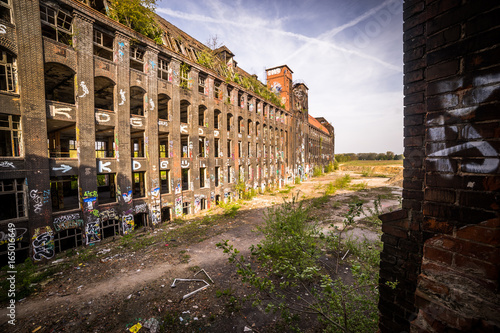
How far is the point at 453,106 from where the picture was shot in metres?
1.24

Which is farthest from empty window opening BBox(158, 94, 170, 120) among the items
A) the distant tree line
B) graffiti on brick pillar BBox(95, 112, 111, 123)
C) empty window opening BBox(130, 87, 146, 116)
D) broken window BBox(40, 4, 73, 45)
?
the distant tree line

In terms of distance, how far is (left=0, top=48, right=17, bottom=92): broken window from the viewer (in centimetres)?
716

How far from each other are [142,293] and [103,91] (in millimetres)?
12424

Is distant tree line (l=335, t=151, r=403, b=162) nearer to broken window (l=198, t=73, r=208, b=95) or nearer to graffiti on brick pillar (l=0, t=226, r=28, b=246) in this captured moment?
broken window (l=198, t=73, r=208, b=95)

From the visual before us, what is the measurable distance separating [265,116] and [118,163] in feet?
55.7

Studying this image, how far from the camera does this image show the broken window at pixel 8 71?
716cm

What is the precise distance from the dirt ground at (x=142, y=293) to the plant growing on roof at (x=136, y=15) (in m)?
12.1

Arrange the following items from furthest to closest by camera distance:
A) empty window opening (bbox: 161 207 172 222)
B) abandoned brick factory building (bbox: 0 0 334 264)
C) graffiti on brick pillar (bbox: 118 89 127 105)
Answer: empty window opening (bbox: 161 207 172 222) → graffiti on brick pillar (bbox: 118 89 127 105) → abandoned brick factory building (bbox: 0 0 334 264)

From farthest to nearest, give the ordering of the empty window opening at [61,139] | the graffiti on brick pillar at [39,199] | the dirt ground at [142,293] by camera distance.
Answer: the empty window opening at [61,139]
the graffiti on brick pillar at [39,199]
the dirt ground at [142,293]

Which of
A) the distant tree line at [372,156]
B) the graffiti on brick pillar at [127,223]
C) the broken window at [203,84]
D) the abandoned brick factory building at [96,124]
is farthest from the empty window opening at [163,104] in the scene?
the distant tree line at [372,156]

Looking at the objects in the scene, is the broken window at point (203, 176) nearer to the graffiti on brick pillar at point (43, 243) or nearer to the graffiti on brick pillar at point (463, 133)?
the graffiti on brick pillar at point (43, 243)

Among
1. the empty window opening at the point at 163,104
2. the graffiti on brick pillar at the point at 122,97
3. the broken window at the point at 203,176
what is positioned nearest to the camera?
the graffiti on brick pillar at the point at 122,97

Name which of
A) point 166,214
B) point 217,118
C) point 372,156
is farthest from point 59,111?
point 372,156

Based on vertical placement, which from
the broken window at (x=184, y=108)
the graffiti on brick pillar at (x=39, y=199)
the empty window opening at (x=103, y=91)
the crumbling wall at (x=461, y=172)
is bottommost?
the graffiti on brick pillar at (x=39, y=199)
